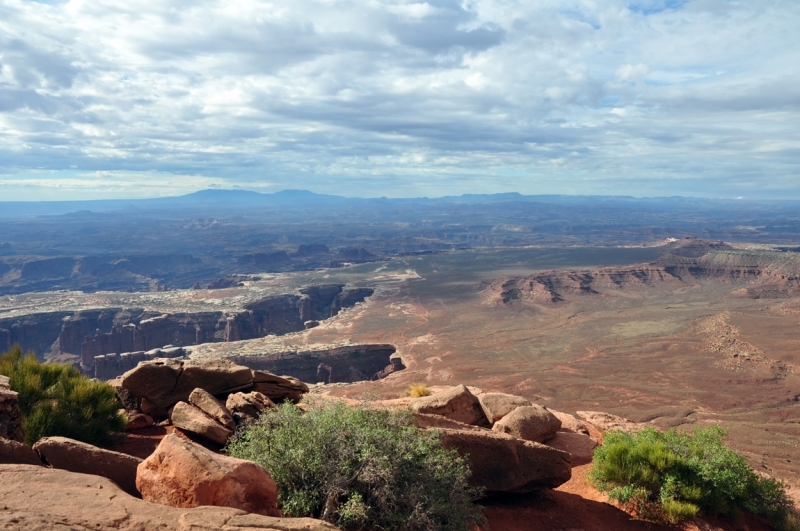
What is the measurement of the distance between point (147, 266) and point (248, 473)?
522ft

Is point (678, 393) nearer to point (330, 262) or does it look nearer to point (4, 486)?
point (4, 486)

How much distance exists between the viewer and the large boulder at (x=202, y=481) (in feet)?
21.1

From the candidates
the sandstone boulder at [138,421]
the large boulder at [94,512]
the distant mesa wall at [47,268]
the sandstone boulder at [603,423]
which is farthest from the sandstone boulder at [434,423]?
the distant mesa wall at [47,268]

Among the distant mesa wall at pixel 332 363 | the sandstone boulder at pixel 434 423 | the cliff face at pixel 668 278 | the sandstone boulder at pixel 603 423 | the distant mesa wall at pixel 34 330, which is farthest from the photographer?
the cliff face at pixel 668 278

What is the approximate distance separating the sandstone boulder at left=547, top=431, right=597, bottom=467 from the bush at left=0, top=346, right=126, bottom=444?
1083cm

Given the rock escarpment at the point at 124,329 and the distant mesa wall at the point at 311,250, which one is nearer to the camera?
the rock escarpment at the point at 124,329

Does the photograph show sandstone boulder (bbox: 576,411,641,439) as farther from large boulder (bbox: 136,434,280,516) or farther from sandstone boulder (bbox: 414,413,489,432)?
large boulder (bbox: 136,434,280,516)

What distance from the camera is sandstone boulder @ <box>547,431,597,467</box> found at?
14.1m

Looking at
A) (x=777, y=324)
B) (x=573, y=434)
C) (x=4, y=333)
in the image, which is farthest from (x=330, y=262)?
(x=573, y=434)

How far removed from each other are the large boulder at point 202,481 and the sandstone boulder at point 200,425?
343 centimetres

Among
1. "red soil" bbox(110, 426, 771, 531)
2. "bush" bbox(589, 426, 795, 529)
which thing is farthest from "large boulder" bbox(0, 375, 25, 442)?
"bush" bbox(589, 426, 795, 529)

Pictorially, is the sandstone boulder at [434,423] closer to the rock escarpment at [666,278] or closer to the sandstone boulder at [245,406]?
the sandstone boulder at [245,406]

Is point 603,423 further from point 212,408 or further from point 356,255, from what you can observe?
point 356,255

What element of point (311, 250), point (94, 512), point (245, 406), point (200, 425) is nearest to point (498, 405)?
point (245, 406)
